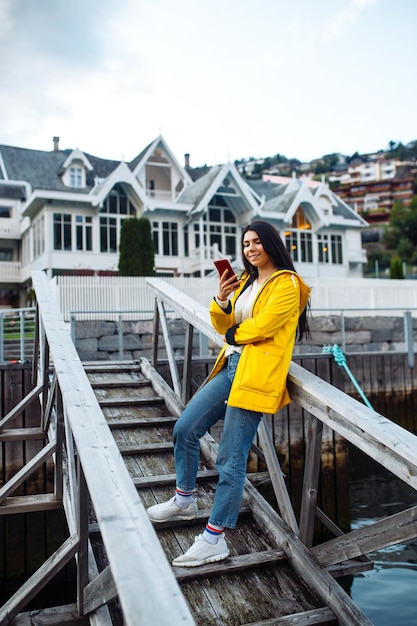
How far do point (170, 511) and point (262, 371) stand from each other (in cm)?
104

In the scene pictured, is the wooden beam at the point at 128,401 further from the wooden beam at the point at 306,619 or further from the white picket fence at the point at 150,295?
the white picket fence at the point at 150,295

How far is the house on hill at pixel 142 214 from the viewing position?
23.7 m

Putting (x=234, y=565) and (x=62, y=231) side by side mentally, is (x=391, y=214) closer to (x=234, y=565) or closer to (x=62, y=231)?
(x=62, y=231)

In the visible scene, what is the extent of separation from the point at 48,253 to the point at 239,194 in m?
9.71

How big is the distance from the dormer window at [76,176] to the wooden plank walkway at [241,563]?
24.5 meters

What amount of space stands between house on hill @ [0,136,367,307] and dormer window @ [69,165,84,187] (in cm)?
5

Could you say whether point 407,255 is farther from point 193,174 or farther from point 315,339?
point 315,339

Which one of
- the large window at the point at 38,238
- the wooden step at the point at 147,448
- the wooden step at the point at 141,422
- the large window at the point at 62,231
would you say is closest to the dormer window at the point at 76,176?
the large window at the point at 38,238

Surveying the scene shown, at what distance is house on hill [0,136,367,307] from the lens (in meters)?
23.7

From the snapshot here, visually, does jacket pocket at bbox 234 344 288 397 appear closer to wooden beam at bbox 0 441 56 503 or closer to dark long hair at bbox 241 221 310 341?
dark long hair at bbox 241 221 310 341

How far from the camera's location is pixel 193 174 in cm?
3716

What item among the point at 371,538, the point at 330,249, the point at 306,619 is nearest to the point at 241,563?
the point at 306,619

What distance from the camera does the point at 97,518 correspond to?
1668 millimetres

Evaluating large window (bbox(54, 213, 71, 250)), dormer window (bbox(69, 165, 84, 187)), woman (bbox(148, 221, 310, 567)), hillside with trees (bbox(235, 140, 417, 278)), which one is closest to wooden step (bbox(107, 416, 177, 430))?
woman (bbox(148, 221, 310, 567))
